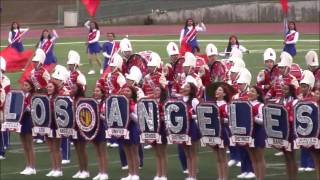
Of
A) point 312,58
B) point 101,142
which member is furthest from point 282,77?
point 101,142

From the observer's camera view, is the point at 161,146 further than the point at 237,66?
No

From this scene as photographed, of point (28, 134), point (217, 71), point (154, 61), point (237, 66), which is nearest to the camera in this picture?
point (237, 66)

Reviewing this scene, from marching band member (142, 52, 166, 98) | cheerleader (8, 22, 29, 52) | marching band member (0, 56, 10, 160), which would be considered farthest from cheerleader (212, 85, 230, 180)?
cheerleader (8, 22, 29, 52)

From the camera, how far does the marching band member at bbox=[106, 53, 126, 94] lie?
17.1 m

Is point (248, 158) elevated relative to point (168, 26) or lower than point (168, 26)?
lower

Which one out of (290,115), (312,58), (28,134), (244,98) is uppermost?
(312,58)

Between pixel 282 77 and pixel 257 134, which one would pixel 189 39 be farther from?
pixel 257 134

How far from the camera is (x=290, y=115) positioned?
46.0ft

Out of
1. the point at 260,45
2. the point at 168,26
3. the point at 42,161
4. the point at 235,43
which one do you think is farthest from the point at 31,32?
the point at 42,161

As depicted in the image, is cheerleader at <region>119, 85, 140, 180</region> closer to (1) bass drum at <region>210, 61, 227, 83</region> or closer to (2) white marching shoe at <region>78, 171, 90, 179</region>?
(2) white marching shoe at <region>78, 171, 90, 179</region>

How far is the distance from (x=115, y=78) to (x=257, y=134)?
3608mm

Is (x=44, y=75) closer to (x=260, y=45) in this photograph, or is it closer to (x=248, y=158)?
(x=248, y=158)

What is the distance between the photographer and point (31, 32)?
162 feet

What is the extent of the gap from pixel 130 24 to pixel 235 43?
93.1 ft
